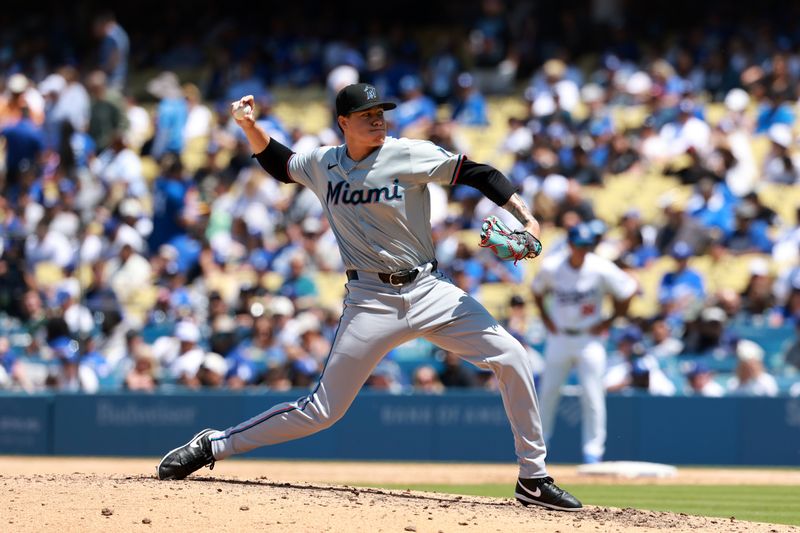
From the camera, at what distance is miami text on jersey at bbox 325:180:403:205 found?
6586 mm

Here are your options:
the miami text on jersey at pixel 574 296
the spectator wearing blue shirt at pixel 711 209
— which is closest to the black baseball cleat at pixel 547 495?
the miami text on jersey at pixel 574 296

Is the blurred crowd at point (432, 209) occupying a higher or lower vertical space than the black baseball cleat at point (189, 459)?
higher

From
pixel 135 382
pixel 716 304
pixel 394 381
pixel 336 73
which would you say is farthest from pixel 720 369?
pixel 336 73

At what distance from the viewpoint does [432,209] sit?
1603 cm

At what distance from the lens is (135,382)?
1419 centimetres

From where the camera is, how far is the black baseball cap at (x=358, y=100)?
260 inches

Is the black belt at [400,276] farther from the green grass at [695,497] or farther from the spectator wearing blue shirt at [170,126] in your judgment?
the spectator wearing blue shirt at [170,126]

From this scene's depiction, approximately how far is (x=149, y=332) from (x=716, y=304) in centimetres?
607

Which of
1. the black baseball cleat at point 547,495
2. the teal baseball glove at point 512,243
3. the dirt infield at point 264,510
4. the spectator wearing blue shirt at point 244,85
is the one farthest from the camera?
the spectator wearing blue shirt at point 244,85

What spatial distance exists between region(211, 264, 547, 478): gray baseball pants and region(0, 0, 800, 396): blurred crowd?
17.0ft

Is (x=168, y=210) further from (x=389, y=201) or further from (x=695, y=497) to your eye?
(x=389, y=201)

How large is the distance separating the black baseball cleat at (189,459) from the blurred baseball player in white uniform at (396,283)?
1.53 ft

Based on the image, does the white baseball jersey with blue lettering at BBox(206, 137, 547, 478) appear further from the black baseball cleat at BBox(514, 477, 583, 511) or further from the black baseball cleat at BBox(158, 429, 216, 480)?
the black baseball cleat at BBox(158, 429, 216, 480)

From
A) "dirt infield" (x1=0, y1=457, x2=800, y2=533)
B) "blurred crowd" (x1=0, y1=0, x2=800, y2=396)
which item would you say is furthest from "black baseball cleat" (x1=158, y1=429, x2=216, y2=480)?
"blurred crowd" (x1=0, y1=0, x2=800, y2=396)
